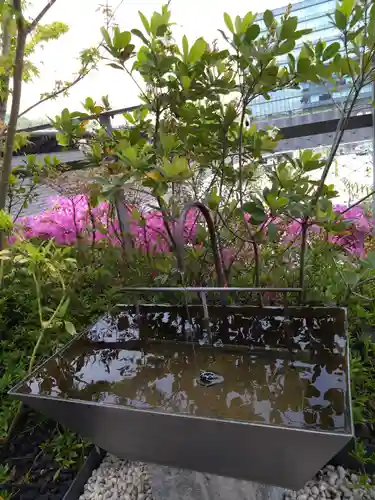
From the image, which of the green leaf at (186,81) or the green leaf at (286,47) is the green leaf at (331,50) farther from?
the green leaf at (186,81)

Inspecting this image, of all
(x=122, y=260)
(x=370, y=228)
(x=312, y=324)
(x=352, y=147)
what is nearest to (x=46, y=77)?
(x=122, y=260)

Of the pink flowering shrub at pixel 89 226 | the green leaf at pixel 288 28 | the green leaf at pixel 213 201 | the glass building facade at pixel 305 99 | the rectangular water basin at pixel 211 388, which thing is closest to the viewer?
the rectangular water basin at pixel 211 388

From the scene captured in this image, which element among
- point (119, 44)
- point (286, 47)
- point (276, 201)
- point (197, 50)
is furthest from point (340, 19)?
point (119, 44)

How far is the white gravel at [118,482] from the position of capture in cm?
115

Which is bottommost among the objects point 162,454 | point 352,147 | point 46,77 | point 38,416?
point 38,416

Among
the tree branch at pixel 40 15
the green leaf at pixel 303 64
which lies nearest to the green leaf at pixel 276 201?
the green leaf at pixel 303 64

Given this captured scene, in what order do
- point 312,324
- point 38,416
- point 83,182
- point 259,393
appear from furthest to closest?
point 83,182
point 38,416
point 312,324
point 259,393

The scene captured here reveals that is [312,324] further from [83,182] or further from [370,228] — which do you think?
[83,182]

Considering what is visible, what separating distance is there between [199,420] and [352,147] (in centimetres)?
161

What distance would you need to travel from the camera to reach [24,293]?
163 centimetres

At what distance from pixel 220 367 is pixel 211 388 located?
103 mm

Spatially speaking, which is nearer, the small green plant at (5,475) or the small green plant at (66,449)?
the small green plant at (5,475)

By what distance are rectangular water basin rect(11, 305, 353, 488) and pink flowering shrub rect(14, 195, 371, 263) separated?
433 mm

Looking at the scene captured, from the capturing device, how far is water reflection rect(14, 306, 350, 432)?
0.81 metres
